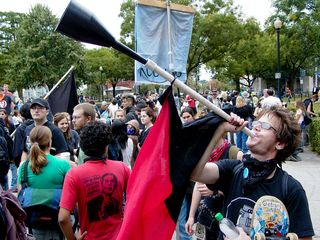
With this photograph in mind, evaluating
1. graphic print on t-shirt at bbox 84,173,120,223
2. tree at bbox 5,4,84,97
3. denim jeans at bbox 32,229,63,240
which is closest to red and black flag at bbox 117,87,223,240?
graphic print on t-shirt at bbox 84,173,120,223

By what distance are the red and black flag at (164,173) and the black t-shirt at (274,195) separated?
29 cm

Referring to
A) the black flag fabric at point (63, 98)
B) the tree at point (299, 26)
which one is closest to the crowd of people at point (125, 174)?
the black flag fabric at point (63, 98)

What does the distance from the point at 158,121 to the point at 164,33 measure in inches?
174

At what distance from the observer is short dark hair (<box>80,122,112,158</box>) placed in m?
3.37

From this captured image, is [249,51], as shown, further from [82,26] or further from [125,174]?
[82,26]

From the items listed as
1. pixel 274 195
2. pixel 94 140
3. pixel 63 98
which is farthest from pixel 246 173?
pixel 63 98

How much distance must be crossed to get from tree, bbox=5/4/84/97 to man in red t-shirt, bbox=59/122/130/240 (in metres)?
43.1

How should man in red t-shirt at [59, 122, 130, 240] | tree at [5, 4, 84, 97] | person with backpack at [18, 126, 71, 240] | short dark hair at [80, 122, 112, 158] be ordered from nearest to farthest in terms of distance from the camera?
man in red t-shirt at [59, 122, 130, 240] → short dark hair at [80, 122, 112, 158] → person with backpack at [18, 126, 71, 240] → tree at [5, 4, 84, 97]

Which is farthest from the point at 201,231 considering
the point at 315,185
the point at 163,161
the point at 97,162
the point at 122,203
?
the point at 315,185

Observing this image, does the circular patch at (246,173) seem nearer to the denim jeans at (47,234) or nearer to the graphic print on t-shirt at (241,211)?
the graphic print on t-shirt at (241,211)

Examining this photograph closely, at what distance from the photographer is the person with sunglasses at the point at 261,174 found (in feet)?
7.58

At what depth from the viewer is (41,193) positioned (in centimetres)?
372

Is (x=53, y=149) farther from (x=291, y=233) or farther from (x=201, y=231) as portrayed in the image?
(x=291, y=233)

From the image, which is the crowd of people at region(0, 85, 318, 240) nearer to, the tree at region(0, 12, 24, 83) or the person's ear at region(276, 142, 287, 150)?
the person's ear at region(276, 142, 287, 150)
